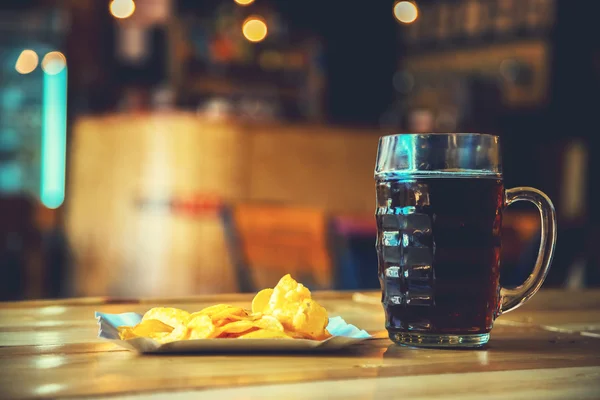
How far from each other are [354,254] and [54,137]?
17.1ft

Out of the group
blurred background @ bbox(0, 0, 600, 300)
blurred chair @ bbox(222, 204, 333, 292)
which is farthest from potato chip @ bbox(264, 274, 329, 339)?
blurred background @ bbox(0, 0, 600, 300)

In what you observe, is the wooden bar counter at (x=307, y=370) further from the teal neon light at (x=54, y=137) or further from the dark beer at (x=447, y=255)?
the teal neon light at (x=54, y=137)

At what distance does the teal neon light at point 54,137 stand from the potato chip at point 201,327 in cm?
709

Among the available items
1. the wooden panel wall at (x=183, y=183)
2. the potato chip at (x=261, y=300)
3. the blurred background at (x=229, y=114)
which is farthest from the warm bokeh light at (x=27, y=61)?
the potato chip at (x=261, y=300)

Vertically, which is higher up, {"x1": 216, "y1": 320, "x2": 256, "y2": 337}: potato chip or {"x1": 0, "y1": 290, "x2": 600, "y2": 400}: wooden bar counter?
{"x1": 216, "y1": 320, "x2": 256, "y2": 337}: potato chip

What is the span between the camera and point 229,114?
6.65m

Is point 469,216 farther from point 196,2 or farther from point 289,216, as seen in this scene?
point 196,2

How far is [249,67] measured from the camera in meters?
7.48

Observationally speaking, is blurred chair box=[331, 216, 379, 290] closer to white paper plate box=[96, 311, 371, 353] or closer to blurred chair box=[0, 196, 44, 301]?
white paper plate box=[96, 311, 371, 353]

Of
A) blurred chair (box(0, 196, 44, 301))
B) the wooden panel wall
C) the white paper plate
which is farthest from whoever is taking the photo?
the wooden panel wall

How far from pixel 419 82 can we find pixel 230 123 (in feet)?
10.3

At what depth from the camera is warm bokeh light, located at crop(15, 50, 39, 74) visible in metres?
7.69

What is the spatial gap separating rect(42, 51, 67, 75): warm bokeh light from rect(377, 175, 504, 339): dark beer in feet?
23.7

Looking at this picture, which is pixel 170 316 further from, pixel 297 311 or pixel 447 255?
pixel 447 255
